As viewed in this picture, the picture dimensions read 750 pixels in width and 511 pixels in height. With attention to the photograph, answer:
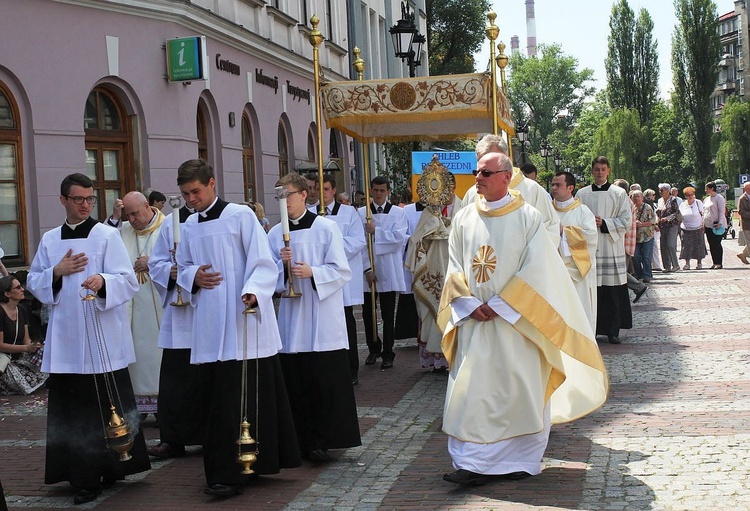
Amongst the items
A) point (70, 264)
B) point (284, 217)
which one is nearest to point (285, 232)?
point (284, 217)

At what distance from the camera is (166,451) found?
781 centimetres

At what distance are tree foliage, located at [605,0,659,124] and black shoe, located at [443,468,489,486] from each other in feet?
270

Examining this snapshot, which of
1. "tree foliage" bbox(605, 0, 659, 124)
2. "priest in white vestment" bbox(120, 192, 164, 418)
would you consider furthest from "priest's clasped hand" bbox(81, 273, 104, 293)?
"tree foliage" bbox(605, 0, 659, 124)

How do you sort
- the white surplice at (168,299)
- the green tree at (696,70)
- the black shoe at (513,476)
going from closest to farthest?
the black shoe at (513,476)
the white surplice at (168,299)
the green tree at (696,70)

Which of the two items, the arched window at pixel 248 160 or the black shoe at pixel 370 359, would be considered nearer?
the black shoe at pixel 370 359

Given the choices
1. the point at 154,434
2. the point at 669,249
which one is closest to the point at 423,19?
the point at 669,249

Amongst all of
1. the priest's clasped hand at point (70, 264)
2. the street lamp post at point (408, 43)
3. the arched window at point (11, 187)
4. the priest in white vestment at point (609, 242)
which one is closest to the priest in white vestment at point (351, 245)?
the priest in white vestment at point (609, 242)

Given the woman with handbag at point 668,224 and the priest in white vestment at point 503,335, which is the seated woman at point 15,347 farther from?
the woman with handbag at point 668,224

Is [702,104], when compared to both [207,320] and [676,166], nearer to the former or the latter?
[676,166]

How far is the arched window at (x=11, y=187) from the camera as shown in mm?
14477

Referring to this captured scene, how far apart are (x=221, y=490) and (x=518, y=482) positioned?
5.70 feet

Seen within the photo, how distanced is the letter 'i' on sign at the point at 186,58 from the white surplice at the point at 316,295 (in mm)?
10002

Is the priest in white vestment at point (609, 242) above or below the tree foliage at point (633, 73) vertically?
below

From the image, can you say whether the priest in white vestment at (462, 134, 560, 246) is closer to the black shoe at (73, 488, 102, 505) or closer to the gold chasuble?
the gold chasuble
